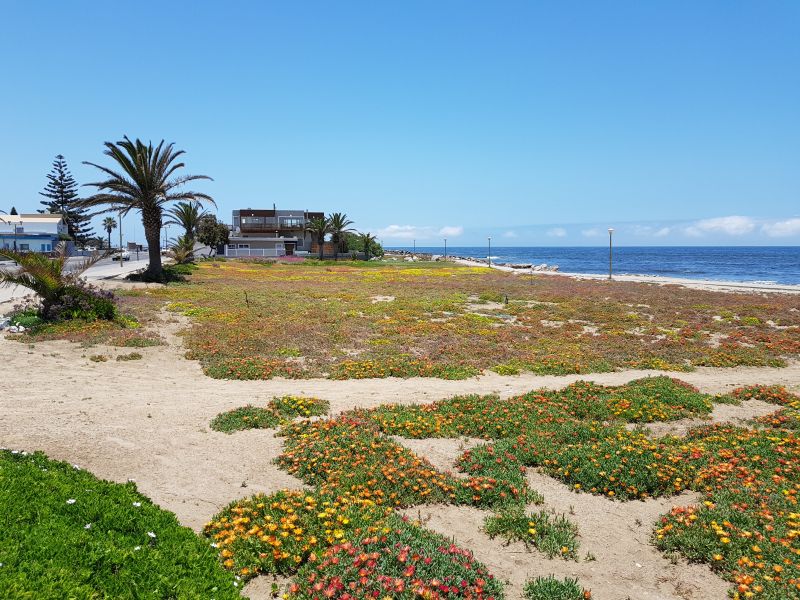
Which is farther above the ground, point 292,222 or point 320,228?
point 292,222

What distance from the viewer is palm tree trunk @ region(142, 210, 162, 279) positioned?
37.4 meters

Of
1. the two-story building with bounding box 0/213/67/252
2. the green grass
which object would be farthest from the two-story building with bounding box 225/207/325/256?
the green grass

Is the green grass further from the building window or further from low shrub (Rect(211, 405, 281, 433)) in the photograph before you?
the building window

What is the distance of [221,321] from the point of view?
69.6ft

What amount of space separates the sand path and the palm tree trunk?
2351 centimetres

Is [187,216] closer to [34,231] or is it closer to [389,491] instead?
[34,231]

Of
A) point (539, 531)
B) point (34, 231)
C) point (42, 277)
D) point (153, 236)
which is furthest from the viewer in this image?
point (34, 231)

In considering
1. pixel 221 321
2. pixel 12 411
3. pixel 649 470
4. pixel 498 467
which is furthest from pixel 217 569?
pixel 221 321

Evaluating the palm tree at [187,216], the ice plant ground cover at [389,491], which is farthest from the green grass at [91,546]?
the palm tree at [187,216]

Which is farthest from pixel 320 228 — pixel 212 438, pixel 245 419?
pixel 212 438

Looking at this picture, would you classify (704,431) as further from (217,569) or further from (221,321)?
(221,321)

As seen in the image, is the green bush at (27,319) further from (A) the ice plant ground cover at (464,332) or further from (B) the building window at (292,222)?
(B) the building window at (292,222)

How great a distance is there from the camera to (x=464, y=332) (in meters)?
20.1

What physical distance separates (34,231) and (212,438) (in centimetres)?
10394
